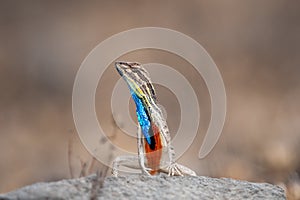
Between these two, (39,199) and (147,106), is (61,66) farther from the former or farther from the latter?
(39,199)

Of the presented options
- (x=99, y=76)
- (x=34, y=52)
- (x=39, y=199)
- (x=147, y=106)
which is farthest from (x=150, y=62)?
(x=39, y=199)

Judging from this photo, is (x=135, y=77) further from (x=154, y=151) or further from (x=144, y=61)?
(x=144, y=61)

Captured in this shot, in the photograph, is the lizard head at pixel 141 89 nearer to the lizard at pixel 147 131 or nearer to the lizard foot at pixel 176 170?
the lizard at pixel 147 131

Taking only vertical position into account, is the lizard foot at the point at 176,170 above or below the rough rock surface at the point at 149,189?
above

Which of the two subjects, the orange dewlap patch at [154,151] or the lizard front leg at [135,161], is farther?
the orange dewlap patch at [154,151]

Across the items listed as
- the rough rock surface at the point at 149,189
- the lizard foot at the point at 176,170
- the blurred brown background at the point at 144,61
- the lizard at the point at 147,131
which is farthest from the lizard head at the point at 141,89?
the blurred brown background at the point at 144,61

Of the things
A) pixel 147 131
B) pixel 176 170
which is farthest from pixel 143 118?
pixel 176 170

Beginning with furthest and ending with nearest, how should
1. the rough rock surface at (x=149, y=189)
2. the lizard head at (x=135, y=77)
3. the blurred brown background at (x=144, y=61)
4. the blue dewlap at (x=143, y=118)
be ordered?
the blurred brown background at (x=144, y=61), the blue dewlap at (x=143, y=118), the lizard head at (x=135, y=77), the rough rock surface at (x=149, y=189)

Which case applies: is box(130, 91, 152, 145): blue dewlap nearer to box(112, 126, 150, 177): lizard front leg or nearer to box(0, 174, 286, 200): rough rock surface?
box(112, 126, 150, 177): lizard front leg
